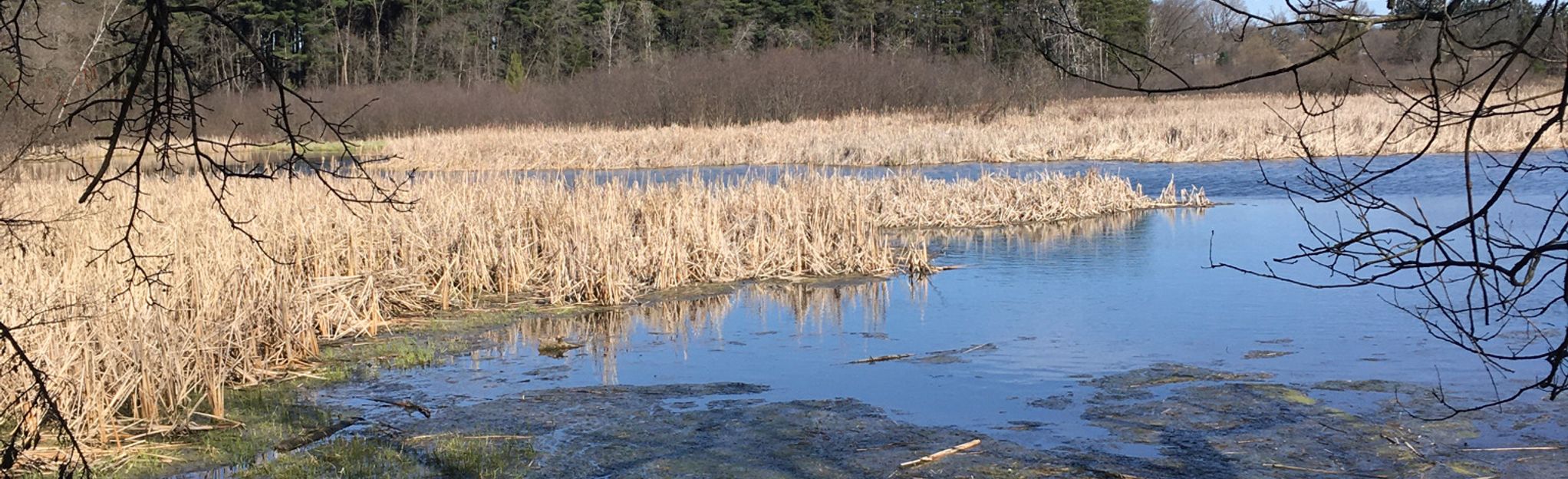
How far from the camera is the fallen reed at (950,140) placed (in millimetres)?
22875

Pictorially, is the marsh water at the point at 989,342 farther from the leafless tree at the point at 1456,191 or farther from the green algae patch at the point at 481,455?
the green algae patch at the point at 481,455

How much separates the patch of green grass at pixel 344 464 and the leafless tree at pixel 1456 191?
3075mm

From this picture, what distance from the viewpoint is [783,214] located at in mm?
11977

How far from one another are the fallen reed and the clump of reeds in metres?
8.75

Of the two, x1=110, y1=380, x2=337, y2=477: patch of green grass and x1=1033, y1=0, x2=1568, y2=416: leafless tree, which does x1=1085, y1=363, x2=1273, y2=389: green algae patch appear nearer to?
x1=1033, y1=0, x2=1568, y2=416: leafless tree

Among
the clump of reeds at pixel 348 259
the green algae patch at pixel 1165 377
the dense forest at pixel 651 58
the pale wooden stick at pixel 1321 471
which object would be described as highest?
the dense forest at pixel 651 58

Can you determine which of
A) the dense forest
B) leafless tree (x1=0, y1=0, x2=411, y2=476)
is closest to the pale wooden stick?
leafless tree (x1=0, y1=0, x2=411, y2=476)

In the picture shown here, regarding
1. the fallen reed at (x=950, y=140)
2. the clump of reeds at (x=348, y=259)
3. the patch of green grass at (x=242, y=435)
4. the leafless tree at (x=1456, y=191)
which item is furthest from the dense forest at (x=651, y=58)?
the patch of green grass at (x=242, y=435)

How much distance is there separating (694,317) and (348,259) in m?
2.50

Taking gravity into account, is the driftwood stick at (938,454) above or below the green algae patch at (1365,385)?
below

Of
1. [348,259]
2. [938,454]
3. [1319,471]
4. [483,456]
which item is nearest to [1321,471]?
[1319,471]

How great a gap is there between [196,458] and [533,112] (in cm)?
3259

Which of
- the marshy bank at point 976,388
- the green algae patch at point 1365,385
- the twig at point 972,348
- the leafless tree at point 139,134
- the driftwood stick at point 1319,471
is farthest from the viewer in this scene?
the twig at point 972,348

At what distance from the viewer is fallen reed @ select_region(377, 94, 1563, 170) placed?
22.9 meters
